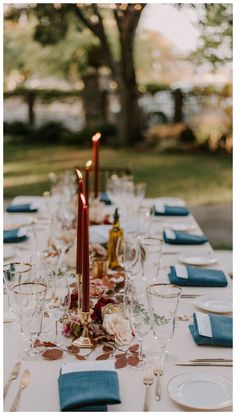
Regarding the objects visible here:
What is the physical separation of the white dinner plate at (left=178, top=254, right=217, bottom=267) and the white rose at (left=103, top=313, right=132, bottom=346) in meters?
1.02

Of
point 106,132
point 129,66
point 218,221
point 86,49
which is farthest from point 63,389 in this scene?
point 86,49

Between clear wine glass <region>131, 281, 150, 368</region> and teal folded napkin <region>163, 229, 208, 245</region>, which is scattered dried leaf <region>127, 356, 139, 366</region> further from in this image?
teal folded napkin <region>163, 229, 208, 245</region>

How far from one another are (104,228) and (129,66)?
9.78 meters

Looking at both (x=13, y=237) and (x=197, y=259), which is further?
(x=13, y=237)

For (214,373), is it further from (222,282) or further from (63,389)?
(222,282)

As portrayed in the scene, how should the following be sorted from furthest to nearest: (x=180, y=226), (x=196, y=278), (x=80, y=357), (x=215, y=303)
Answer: (x=180, y=226)
(x=196, y=278)
(x=215, y=303)
(x=80, y=357)

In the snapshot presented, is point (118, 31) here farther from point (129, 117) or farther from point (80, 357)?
point (80, 357)

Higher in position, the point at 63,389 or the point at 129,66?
the point at 129,66

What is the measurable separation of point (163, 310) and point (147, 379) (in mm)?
190

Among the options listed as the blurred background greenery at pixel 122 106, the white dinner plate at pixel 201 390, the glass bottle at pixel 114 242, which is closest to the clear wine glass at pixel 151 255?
the glass bottle at pixel 114 242

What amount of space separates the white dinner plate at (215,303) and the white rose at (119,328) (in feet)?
1.45

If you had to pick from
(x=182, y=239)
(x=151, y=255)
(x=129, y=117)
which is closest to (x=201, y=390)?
(x=151, y=255)

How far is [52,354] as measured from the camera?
1965mm

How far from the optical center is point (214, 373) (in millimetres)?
1854
